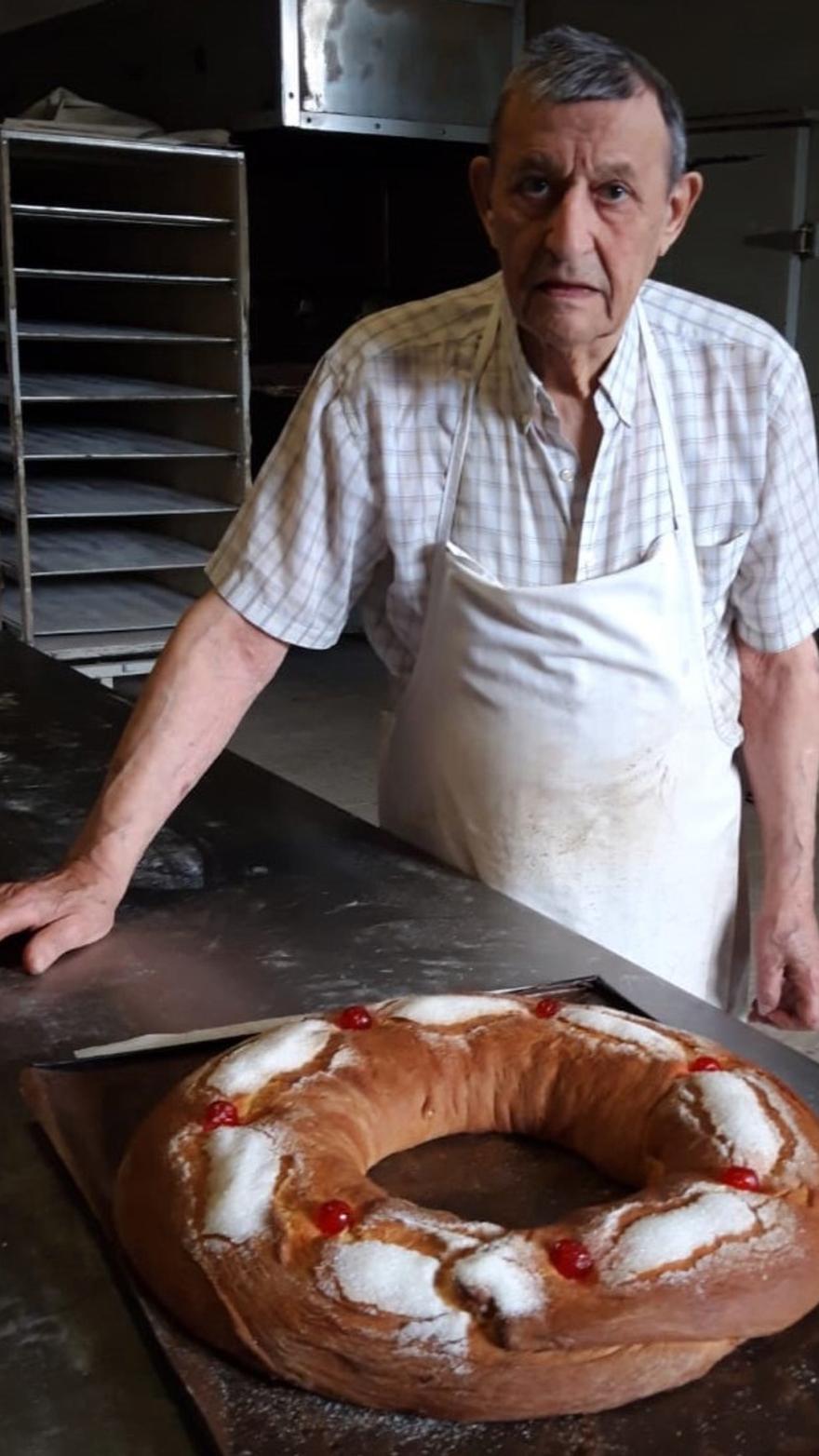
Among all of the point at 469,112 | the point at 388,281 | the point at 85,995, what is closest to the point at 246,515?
the point at 85,995

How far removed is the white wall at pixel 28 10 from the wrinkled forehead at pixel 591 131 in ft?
16.3

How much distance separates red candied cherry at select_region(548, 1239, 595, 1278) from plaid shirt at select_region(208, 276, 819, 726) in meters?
0.85

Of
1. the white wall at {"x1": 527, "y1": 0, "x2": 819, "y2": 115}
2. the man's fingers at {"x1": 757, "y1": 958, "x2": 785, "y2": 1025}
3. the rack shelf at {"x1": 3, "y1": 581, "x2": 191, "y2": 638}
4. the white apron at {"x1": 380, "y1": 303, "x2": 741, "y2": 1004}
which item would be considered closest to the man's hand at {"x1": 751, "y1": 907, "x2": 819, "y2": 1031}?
the man's fingers at {"x1": 757, "y1": 958, "x2": 785, "y2": 1025}

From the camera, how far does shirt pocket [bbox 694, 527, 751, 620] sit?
5.00 ft

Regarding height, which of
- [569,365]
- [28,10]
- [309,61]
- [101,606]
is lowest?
[101,606]

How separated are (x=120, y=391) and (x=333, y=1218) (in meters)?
3.45

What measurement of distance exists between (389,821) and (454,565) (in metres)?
0.37

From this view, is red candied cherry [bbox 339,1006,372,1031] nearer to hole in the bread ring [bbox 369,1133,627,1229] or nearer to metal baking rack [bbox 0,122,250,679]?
hole in the bread ring [bbox 369,1133,627,1229]

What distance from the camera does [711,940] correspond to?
5.48ft

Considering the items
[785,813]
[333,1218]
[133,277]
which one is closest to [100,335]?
[133,277]

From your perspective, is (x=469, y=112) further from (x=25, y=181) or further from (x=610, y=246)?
(x=610, y=246)

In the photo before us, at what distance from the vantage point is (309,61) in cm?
414

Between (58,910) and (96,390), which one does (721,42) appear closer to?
(96,390)

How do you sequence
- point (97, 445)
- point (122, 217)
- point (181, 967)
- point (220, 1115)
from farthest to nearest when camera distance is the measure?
1. point (97, 445)
2. point (122, 217)
3. point (181, 967)
4. point (220, 1115)
